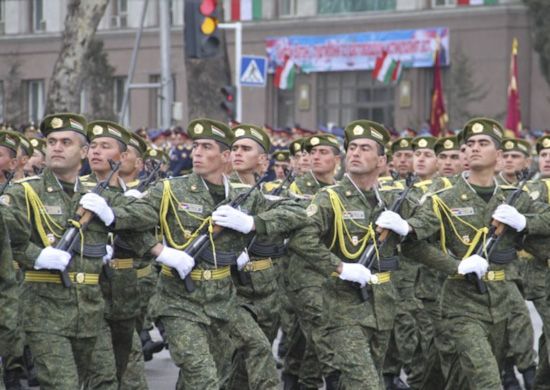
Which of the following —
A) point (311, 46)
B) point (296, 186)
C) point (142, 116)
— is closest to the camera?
point (296, 186)

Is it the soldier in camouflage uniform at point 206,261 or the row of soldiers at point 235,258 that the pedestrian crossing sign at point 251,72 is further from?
the soldier in camouflage uniform at point 206,261

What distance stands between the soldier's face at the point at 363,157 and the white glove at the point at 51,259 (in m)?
2.29

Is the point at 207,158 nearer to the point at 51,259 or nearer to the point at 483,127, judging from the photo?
the point at 51,259

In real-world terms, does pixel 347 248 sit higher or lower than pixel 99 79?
higher

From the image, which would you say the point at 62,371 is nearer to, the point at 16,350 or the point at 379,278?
the point at 16,350

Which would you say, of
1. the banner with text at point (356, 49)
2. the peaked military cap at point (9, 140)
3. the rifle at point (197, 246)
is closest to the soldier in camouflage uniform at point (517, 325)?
the rifle at point (197, 246)

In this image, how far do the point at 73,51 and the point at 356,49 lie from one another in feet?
68.3

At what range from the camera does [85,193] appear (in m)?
9.86

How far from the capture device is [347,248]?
412 inches

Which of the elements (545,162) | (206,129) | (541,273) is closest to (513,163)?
(545,162)

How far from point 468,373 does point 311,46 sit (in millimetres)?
39049

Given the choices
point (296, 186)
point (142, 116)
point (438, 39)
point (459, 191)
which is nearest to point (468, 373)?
point (459, 191)

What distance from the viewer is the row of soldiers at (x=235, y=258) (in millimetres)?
9609

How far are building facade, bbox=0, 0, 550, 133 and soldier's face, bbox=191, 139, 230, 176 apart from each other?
32.1m
